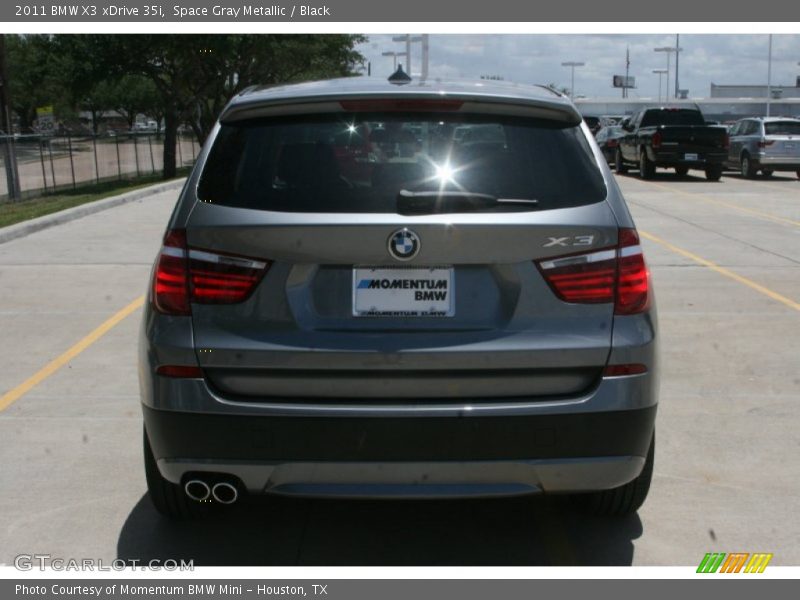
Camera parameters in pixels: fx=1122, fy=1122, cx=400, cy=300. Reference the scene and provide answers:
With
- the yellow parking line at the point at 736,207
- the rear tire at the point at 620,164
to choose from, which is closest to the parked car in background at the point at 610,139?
the rear tire at the point at 620,164

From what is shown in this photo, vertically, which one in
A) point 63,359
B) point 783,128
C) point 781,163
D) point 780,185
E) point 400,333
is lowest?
point 780,185

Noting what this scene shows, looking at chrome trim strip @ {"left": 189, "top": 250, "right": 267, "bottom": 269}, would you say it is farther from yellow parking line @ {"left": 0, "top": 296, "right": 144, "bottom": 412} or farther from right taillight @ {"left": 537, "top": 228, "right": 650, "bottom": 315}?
yellow parking line @ {"left": 0, "top": 296, "right": 144, "bottom": 412}

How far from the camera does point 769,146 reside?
29406 millimetres

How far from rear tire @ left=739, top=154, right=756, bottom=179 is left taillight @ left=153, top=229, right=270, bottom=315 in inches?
1113

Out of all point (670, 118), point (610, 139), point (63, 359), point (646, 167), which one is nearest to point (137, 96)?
point (610, 139)

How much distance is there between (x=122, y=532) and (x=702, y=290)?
7.49 m

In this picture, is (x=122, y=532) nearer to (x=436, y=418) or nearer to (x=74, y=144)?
(x=436, y=418)

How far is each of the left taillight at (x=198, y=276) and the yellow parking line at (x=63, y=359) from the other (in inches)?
121

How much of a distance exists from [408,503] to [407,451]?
Answer: 1.22 m

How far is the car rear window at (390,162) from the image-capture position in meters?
3.93

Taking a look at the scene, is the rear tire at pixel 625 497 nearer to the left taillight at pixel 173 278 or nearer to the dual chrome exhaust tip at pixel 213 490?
the dual chrome exhaust tip at pixel 213 490

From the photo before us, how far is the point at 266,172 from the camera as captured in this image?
13.2 ft

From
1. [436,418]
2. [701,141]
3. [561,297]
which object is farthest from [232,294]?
[701,141]

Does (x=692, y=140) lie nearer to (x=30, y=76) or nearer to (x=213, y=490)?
(x=30, y=76)
